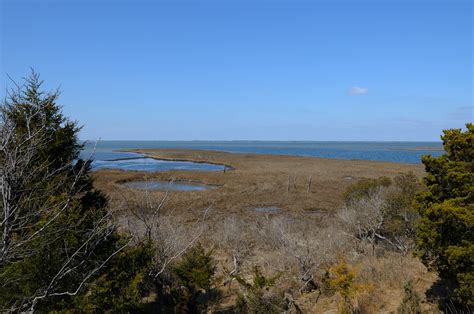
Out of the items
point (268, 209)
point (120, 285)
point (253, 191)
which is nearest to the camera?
point (120, 285)

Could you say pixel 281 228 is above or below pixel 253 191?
above

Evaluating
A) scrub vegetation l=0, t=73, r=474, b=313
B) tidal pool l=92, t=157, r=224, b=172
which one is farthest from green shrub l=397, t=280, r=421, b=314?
tidal pool l=92, t=157, r=224, b=172

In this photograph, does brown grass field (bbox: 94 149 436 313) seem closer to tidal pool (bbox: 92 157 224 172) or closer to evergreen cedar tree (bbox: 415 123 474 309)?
evergreen cedar tree (bbox: 415 123 474 309)

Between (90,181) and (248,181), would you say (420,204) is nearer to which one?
(90,181)

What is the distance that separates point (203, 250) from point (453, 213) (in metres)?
8.36

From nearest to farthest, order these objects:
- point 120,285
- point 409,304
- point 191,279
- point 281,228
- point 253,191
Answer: point 120,285 → point 409,304 → point 191,279 → point 281,228 → point 253,191

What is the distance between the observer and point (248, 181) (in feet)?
166

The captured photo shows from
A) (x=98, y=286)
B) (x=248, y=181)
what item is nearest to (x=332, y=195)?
(x=248, y=181)

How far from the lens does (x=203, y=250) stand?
14250 millimetres

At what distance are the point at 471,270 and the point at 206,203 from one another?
2768 centimetres

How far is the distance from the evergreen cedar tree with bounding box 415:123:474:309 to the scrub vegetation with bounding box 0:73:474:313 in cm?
3

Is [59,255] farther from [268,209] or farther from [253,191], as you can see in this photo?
[253,191]

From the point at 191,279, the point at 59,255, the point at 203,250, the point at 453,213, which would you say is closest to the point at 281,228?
the point at 203,250

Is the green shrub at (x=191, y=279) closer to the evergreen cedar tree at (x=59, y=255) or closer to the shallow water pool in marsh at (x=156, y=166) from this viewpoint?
the evergreen cedar tree at (x=59, y=255)
